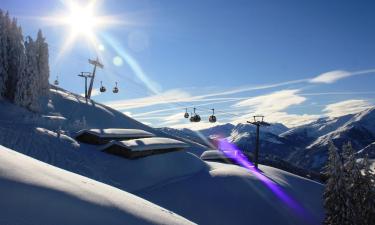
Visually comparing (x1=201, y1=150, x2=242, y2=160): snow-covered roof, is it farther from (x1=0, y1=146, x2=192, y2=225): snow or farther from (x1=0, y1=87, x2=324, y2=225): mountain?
(x1=0, y1=146, x2=192, y2=225): snow

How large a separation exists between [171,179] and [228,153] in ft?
82.8

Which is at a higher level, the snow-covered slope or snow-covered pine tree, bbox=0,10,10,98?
Result: snow-covered pine tree, bbox=0,10,10,98

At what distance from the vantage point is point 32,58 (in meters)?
58.6

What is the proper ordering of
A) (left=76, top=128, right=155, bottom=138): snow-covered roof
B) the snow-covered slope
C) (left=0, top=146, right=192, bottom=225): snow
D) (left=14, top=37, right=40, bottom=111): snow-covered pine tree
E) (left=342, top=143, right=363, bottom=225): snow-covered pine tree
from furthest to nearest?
(left=14, top=37, right=40, bottom=111): snow-covered pine tree → (left=76, top=128, right=155, bottom=138): snow-covered roof → the snow-covered slope → (left=342, top=143, right=363, bottom=225): snow-covered pine tree → (left=0, top=146, right=192, bottom=225): snow

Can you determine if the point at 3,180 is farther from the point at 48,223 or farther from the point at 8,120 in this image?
the point at 8,120

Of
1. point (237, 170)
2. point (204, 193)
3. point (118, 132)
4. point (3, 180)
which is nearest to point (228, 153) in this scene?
point (237, 170)

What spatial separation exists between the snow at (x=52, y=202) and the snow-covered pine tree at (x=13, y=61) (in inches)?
1895

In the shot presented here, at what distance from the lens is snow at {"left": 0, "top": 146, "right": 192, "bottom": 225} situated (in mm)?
8854

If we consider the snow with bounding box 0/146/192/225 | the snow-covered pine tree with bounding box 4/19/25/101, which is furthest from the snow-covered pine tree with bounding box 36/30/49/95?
the snow with bounding box 0/146/192/225

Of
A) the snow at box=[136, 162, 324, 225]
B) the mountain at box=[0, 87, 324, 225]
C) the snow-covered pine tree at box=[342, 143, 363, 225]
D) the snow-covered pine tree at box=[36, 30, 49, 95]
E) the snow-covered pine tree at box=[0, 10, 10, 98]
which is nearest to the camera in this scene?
the snow-covered pine tree at box=[342, 143, 363, 225]

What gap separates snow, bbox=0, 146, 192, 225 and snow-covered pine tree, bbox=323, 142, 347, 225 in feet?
91.1

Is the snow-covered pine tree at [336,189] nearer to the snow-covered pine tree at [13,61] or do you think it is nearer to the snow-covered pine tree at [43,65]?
the snow-covered pine tree at [13,61]

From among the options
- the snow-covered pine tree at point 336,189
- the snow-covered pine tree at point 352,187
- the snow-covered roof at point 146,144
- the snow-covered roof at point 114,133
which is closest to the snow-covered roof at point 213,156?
the snow-covered roof at point 114,133

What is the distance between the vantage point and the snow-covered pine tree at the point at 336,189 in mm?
36750
